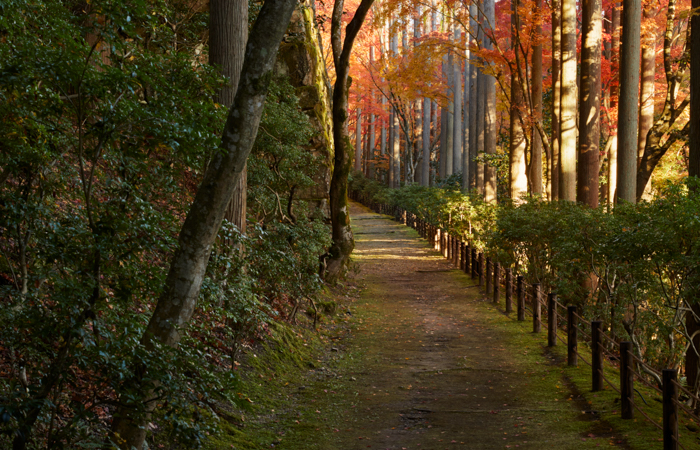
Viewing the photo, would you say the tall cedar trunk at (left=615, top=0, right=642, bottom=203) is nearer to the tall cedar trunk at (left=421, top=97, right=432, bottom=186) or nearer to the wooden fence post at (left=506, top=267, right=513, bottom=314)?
the wooden fence post at (left=506, top=267, right=513, bottom=314)

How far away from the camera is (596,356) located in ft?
23.3

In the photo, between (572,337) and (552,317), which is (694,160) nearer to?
(572,337)

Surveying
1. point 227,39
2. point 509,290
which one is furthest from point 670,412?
point 509,290

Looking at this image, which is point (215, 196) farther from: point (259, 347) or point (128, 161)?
point (259, 347)

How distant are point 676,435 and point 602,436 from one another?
2.94 ft

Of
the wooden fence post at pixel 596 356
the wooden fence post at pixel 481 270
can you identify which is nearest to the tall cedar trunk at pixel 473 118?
the wooden fence post at pixel 481 270

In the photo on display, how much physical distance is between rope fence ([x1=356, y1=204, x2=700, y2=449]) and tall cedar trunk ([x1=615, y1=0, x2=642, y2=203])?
2829 millimetres

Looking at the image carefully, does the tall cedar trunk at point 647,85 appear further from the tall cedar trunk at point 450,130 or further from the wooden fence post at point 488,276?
the tall cedar trunk at point 450,130

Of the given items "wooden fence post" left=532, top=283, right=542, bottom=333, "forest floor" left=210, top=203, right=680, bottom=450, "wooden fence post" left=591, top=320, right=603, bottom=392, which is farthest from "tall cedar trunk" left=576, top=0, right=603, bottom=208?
"wooden fence post" left=591, top=320, right=603, bottom=392

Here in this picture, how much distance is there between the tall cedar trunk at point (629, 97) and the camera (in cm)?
1182

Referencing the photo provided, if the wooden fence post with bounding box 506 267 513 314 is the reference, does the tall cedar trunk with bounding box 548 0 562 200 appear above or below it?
above

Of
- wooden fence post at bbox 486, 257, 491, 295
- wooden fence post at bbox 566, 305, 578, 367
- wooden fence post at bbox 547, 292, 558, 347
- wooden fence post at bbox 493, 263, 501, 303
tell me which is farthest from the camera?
wooden fence post at bbox 486, 257, 491, 295

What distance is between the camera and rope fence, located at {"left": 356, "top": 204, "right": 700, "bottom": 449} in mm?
Answer: 5090

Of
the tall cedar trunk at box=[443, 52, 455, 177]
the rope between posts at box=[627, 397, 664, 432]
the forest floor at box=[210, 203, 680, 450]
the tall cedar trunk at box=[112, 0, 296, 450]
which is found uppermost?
the tall cedar trunk at box=[443, 52, 455, 177]
